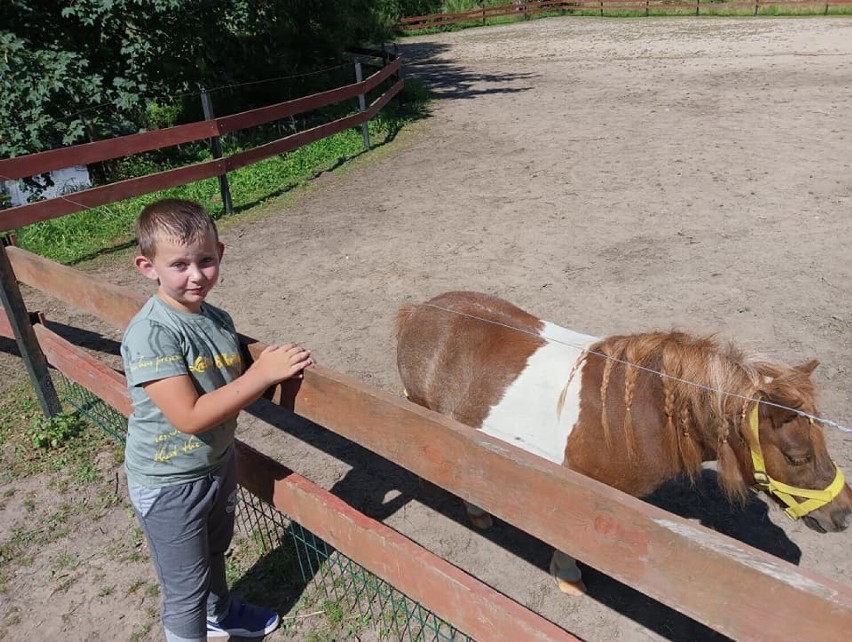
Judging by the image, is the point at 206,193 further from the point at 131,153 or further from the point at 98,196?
the point at 98,196

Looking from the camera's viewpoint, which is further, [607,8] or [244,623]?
[607,8]

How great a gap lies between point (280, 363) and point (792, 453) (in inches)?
65.8

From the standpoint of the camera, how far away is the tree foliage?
25.4 feet

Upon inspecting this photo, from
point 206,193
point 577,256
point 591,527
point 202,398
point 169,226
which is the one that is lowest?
point 577,256

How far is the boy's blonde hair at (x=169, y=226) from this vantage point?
1.84 metres

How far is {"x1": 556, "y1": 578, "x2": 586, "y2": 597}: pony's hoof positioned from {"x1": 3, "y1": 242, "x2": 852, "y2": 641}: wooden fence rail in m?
1.11

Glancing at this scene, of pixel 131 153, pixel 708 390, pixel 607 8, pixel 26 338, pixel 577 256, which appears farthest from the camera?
pixel 607 8

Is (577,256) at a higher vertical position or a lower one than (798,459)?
lower

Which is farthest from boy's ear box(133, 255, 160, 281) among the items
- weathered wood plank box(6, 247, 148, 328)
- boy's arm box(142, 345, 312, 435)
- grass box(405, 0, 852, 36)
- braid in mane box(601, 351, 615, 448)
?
grass box(405, 0, 852, 36)

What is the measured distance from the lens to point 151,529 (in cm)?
204

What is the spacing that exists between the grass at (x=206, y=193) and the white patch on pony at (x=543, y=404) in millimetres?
5851

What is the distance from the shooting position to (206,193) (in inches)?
348

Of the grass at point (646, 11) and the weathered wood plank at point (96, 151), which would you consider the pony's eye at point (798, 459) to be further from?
the grass at point (646, 11)

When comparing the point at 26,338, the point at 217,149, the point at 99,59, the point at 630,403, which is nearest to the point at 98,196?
the point at 217,149
